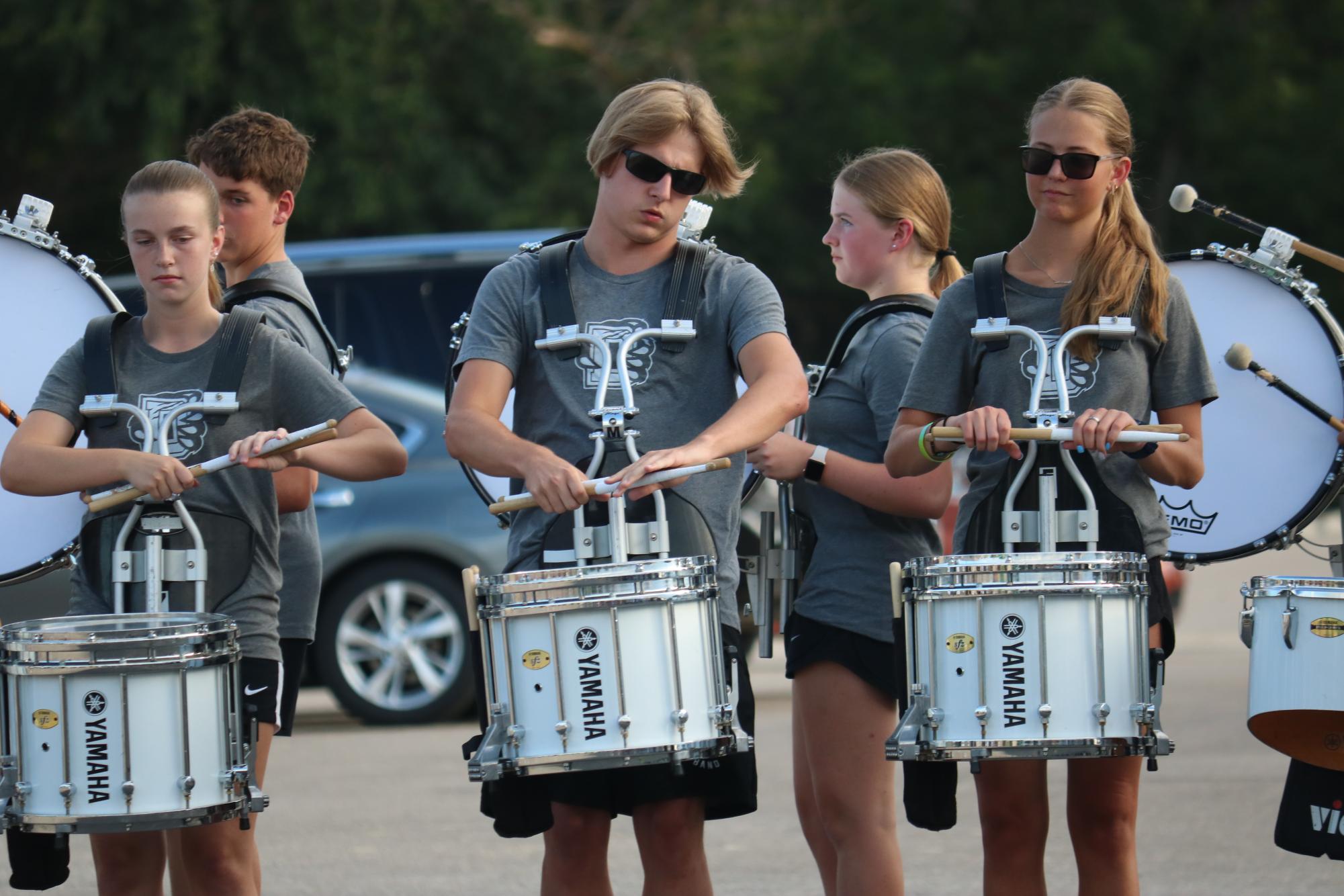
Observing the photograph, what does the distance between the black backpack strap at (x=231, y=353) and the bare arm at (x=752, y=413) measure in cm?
100

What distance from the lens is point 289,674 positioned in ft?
15.7

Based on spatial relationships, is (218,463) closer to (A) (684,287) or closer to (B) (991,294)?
(A) (684,287)

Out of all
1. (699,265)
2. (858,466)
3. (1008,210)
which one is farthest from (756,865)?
(1008,210)

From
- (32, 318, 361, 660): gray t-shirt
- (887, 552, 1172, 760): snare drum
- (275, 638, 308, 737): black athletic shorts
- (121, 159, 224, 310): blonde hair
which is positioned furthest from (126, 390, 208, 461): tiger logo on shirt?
(887, 552, 1172, 760): snare drum

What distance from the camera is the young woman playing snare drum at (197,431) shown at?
14.3ft

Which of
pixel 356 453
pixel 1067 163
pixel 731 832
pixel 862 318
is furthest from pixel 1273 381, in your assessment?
pixel 731 832

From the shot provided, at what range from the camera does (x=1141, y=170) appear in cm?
2488

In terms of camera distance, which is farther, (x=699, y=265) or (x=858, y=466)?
(x=858, y=466)

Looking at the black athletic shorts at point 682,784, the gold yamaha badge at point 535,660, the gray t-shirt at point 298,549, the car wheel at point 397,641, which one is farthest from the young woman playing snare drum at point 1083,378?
A: the car wheel at point 397,641

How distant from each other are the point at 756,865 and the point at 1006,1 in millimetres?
20226

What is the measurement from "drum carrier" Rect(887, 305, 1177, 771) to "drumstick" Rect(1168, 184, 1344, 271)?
1.08 meters

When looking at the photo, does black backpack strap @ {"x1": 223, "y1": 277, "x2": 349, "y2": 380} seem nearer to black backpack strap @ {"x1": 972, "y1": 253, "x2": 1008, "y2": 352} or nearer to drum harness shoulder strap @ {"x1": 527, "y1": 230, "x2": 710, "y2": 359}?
drum harness shoulder strap @ {"x1": 527, "y1": 230, "x2": 710, "y2": 359}

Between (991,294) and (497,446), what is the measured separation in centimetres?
117

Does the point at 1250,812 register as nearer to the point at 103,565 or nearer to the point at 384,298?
the point at 103,565
